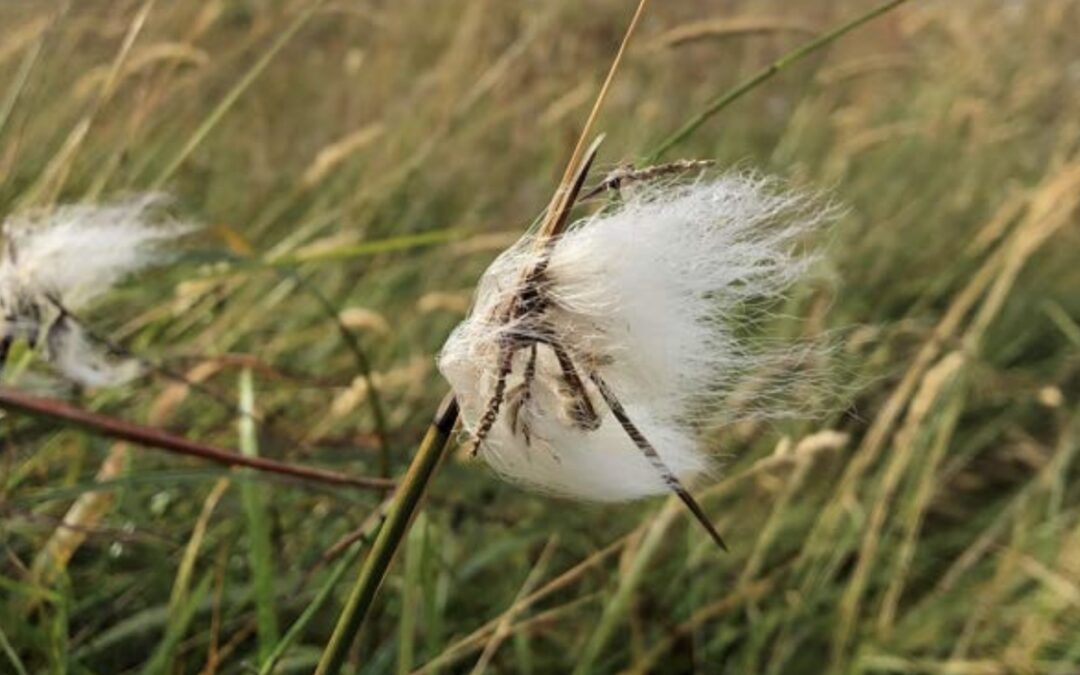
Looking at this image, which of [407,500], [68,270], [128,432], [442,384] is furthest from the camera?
[442,384]

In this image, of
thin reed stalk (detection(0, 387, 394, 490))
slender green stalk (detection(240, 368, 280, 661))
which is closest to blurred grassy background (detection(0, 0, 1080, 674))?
slender green stalk (detection(240, 368, 280, 661))

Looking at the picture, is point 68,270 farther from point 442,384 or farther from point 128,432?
point 442,384

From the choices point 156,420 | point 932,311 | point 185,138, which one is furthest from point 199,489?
point 932,311

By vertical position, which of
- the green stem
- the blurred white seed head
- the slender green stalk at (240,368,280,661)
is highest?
the blurred white seed head

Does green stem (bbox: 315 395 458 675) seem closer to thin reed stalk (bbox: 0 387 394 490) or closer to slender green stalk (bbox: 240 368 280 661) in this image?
thin reed stalk (bbox: 0 387 394 490)

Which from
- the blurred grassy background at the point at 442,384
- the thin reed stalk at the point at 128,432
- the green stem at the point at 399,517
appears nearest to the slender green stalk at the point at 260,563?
the blurred grassy background at the point at 442,384

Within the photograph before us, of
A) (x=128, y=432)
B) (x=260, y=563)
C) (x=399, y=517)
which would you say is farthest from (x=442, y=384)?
(x=399, y=517)

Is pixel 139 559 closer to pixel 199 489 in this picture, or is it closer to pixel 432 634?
pixel 199 489
